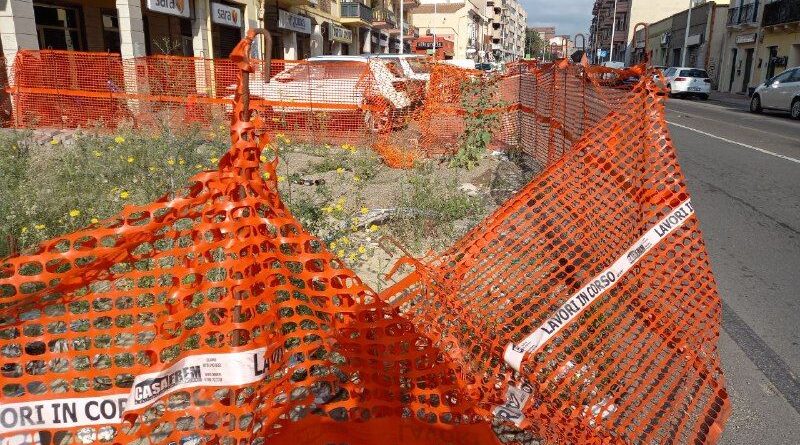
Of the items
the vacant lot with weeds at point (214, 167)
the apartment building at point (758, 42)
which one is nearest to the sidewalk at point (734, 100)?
the apartment building at point (758, 42)

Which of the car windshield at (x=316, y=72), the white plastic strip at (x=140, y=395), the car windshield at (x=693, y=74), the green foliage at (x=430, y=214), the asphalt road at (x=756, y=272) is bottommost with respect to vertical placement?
the asphalt road at (x=756, y=272)

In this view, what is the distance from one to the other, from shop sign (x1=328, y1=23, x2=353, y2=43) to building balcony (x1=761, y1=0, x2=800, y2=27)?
2618 cm

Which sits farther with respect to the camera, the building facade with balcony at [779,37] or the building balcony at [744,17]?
the building balcony at [744,17]

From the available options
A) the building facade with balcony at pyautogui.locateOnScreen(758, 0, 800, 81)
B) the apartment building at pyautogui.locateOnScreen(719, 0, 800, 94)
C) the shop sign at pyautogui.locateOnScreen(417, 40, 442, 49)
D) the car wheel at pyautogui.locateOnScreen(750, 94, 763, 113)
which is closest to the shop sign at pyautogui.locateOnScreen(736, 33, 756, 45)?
the apartment building at pyautogui.locateOnScreen(719, 0, 800, 94)

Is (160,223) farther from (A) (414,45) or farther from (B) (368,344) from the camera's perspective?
(A) (414,45)

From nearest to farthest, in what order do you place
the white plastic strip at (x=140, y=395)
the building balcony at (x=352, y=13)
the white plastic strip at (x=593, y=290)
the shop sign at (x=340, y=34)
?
the white plastic strip at (x=140, y=395) < the white plastic strip at (x=593, y=290) < the shop sign at (x=340, y=34) < the building balcony at (x=352, y=13)

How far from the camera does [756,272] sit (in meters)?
4.88

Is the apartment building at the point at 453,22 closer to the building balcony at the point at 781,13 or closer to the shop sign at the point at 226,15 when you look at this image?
the building balcony at the point at 781,13

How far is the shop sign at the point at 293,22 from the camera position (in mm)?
25297

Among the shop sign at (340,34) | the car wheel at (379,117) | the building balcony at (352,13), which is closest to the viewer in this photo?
the car wheel at (379,117)

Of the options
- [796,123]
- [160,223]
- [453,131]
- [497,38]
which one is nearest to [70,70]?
[453,131]

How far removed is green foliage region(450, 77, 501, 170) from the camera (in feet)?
28.4

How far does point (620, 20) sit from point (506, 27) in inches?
1811

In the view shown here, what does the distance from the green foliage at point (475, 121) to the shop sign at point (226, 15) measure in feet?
42.6
